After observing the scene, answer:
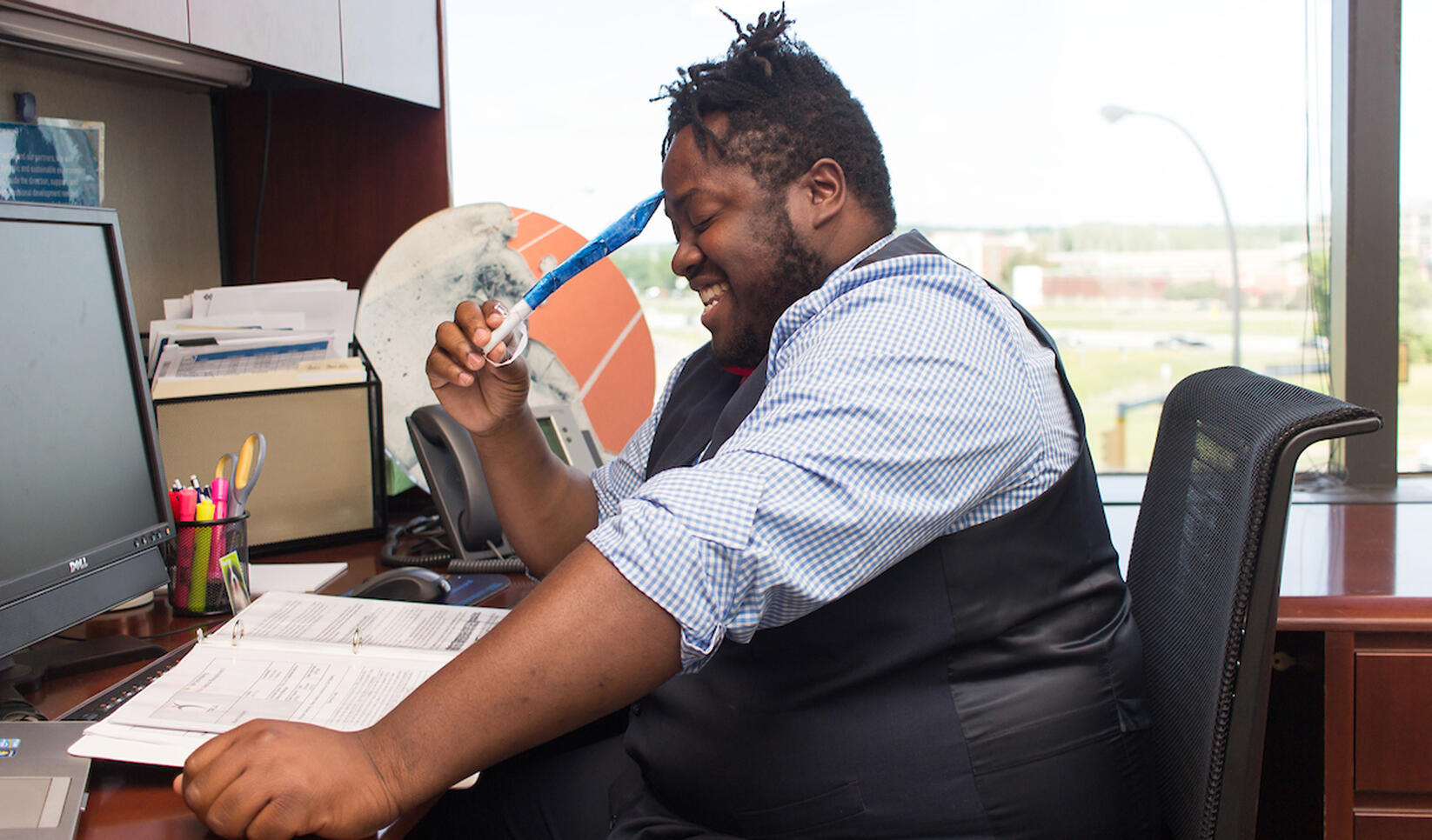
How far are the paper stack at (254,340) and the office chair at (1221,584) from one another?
45.5 inches

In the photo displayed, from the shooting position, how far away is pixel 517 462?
1.29 m

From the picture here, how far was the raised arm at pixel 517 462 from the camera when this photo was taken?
4.01 ft

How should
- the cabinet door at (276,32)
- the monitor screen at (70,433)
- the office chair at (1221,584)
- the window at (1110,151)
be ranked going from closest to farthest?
the office chair at (1221,584) → the monitor screen at (70,433) → the cabinet door at (276,32) → the window at (1110,151)

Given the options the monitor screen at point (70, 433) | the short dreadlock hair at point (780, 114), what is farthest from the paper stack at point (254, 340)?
the short dreadlock hair at point (780, 114)

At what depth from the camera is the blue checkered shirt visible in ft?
2.14

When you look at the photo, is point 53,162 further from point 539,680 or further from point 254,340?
point 539,680

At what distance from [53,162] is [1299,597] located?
69.5 inches

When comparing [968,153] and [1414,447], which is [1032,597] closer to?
[968,153]

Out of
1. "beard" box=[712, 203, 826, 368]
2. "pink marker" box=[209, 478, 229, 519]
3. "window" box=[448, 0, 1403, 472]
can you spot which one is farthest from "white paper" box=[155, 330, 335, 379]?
"beard" box=[712, 203, 826, 368]

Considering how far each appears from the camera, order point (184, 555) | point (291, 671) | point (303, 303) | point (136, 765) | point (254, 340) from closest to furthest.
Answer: point (136, 765)
point (291, 671)
point (184, 555)
point (254, 340)
point (303, 303)

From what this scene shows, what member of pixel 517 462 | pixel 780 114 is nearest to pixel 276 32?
pixel 517 462

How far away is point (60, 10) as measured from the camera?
111 centimetres

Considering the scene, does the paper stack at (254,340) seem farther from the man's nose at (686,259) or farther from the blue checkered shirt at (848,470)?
the blue checkered shirt at (848,470)

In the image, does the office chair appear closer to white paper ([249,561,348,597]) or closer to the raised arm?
the raised arm
